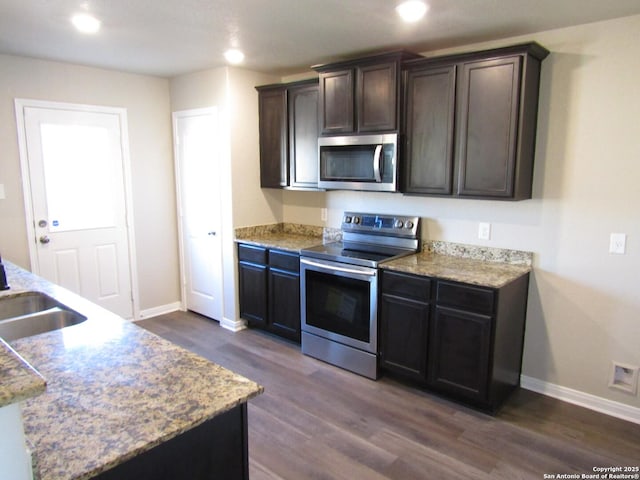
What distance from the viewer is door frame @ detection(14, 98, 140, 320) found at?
3.70 metres

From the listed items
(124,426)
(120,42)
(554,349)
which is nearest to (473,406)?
(554,349)

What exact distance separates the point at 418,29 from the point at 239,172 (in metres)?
2.06

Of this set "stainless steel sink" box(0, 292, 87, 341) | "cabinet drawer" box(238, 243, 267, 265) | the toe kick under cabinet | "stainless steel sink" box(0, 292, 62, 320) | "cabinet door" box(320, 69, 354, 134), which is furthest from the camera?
"cabinet drawer" box(238, 243, 267, 265)

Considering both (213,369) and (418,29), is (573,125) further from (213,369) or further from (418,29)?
(213,369)

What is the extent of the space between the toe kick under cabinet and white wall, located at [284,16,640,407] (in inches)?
8.5

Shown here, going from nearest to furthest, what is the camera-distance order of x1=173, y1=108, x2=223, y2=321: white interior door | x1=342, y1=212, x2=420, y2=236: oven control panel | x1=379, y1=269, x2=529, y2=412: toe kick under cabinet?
x1=379, y1=269, x2=529, y2=412: toe kick under cabinet, x1=342, y1=212, x2=420, y2=236: oven control panel, x1=173, y1=108, x2=223, y2=321: white interior door

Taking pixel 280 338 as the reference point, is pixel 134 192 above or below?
above

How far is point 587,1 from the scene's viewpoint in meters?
2.34

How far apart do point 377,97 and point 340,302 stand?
1573 mm

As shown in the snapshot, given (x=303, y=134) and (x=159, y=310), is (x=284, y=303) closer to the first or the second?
(x=303, y=134)

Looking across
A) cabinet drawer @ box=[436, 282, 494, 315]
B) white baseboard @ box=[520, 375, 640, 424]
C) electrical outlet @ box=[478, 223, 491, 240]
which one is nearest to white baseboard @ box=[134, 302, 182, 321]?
cabinet drawer @ box=[436, 282, 494, 315]

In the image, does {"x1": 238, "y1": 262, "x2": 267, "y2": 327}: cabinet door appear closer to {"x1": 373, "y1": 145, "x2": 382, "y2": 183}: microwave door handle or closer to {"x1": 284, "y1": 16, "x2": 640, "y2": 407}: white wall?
{"x1": 373, "y1": 145, "x2": 382, "y2": 183}: microwave door handle

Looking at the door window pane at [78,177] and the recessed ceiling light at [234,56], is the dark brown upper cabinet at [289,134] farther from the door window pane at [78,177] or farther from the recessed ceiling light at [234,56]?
the door window pane at [78,177]

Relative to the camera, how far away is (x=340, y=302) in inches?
136
